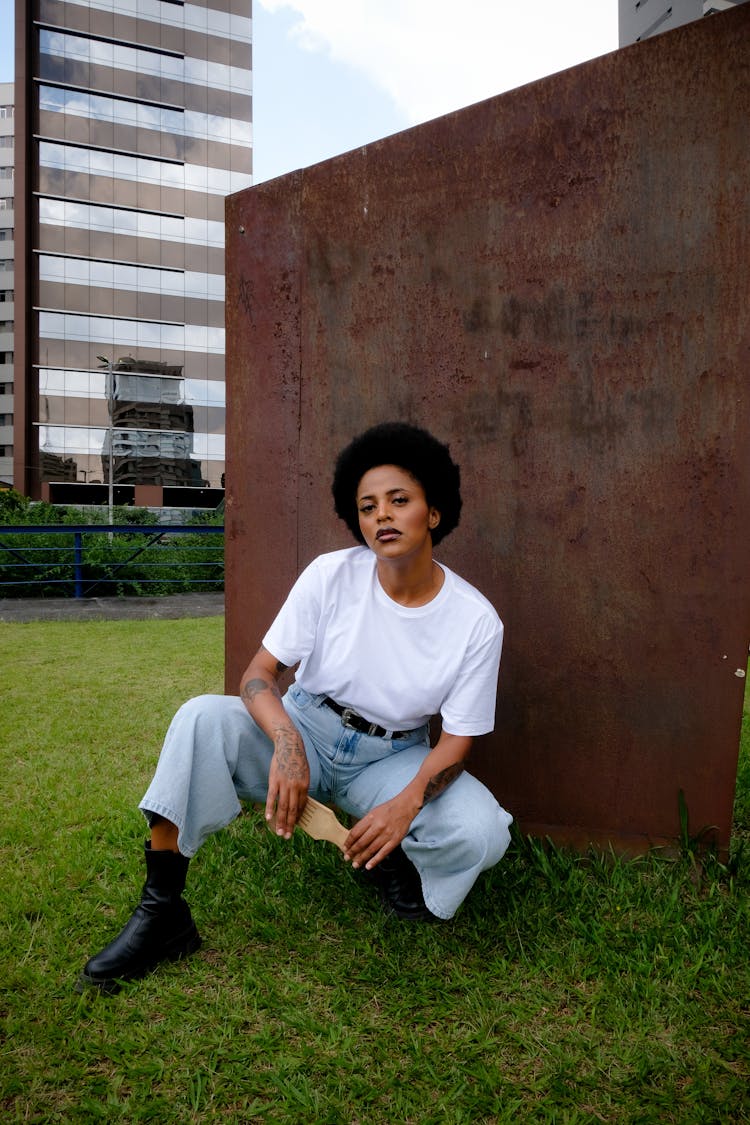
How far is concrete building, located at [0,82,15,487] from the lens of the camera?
46.1 meters

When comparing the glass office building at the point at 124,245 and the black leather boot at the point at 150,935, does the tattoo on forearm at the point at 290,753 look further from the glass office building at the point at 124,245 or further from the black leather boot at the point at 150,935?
the glass office building at the point at 124,245

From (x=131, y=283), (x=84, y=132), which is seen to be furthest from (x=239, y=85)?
(x=131, y=283)

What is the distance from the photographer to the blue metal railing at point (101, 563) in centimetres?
980

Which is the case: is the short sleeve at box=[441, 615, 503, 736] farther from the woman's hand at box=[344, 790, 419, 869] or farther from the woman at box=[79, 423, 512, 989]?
the woman's hand at box=[344, 790, 419, 869]

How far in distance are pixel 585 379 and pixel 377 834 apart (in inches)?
63.1

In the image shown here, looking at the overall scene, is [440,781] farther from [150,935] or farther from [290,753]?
[150,935]

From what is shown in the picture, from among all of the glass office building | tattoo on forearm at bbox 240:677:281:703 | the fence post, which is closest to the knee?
tattoo on forearm at bbox 240:677:281:703

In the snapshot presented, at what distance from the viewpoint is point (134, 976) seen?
195 centimetres

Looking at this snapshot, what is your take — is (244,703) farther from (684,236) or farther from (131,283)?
(131,283)

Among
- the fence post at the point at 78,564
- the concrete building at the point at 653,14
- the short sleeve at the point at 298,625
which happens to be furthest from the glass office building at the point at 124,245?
the short sleeve at the point at 298,625

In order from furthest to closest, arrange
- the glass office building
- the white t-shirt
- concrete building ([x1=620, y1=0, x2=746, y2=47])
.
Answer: the glass office building < concrete building ([x1=620, y1=0, x2=746, y2=47]) < the white t-shirt

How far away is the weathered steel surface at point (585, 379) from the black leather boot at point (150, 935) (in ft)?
3.85

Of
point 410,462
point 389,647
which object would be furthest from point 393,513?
point 389,647

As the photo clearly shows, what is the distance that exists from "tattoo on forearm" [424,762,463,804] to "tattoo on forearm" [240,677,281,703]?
0.50 meters
